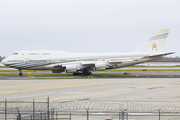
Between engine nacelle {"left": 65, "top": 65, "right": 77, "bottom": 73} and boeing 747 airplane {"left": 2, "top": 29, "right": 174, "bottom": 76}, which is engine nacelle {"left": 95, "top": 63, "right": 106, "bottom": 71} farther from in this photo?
engine nacelle {"left": 65, "top": 65, "right": 77, "bottom": 73}

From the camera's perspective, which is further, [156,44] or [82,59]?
[156,44]

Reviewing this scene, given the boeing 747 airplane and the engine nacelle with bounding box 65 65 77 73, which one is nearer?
the engine nacelle with bounding box 65 65 77 73

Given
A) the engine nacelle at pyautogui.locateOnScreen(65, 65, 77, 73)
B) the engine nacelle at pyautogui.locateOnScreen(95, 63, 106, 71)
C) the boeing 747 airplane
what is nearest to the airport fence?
the engine nacelle at pyautogui.locateOnScreen(65, 65, 77, 73)

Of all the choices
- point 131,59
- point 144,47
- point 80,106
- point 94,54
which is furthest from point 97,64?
point 80,106

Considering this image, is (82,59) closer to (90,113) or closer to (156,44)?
(156,44)

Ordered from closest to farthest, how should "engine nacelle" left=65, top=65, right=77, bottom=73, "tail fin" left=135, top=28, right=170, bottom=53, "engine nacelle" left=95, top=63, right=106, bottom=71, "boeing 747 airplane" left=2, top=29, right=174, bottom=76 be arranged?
"engine nacelle" left=65, top=65, right=77, bottom=73 → "boeing 747 airplane" left=2, top=29, right=174, bottom=76 → "engine nacelle" left=95, top=63, right=106, bottom=71 → "tail fin" left=135, top=28, right=170, bottom=53

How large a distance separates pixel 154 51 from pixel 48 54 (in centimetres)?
2714

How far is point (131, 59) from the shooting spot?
207ft

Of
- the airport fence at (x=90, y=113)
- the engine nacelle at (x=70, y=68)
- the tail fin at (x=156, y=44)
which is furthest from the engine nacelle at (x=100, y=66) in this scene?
the airport fence at (x=90, y=113)

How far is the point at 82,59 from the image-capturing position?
6219cm

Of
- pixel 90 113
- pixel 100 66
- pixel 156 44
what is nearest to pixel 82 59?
pixel 100 66

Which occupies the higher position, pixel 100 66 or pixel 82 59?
pixel 82 59

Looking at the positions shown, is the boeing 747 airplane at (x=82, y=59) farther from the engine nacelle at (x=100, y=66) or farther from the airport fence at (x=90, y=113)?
the airport fence at (x=90, y=113)

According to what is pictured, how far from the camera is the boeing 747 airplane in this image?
59.3 meters
